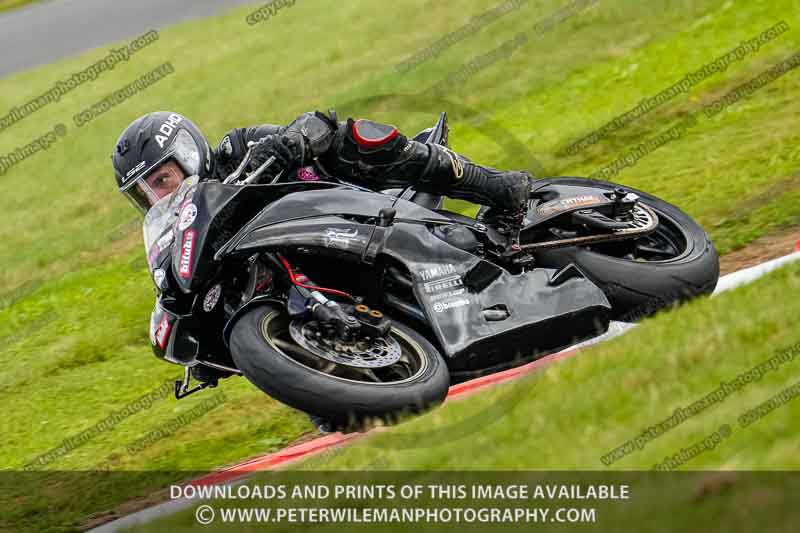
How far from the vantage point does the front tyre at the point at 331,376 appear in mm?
4645

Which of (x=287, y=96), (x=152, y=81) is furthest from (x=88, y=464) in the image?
(x=152, y=81)

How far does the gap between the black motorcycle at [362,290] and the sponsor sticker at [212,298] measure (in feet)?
0.03

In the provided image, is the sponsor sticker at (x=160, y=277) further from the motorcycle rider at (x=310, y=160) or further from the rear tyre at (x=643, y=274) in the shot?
the rear tyre at (x=643, y=274)

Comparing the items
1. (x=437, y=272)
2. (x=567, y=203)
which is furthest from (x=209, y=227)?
(x=567, y=203)

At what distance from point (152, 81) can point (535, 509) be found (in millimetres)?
15155

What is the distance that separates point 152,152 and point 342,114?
7.34 m

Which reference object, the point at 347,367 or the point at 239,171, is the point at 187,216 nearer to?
the point at 239,171

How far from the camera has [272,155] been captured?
548 cm

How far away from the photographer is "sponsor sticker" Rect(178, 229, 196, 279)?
16.6ft

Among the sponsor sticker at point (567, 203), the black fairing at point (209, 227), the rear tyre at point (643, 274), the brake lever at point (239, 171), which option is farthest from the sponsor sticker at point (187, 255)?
the sponsor sticker at point (567, 203)

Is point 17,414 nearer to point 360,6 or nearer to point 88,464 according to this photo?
point 88,464

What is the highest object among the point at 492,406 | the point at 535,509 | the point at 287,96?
the point at 535,509

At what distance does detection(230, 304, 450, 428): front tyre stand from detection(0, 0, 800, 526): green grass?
242 millimetres

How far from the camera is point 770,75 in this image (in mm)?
11250
